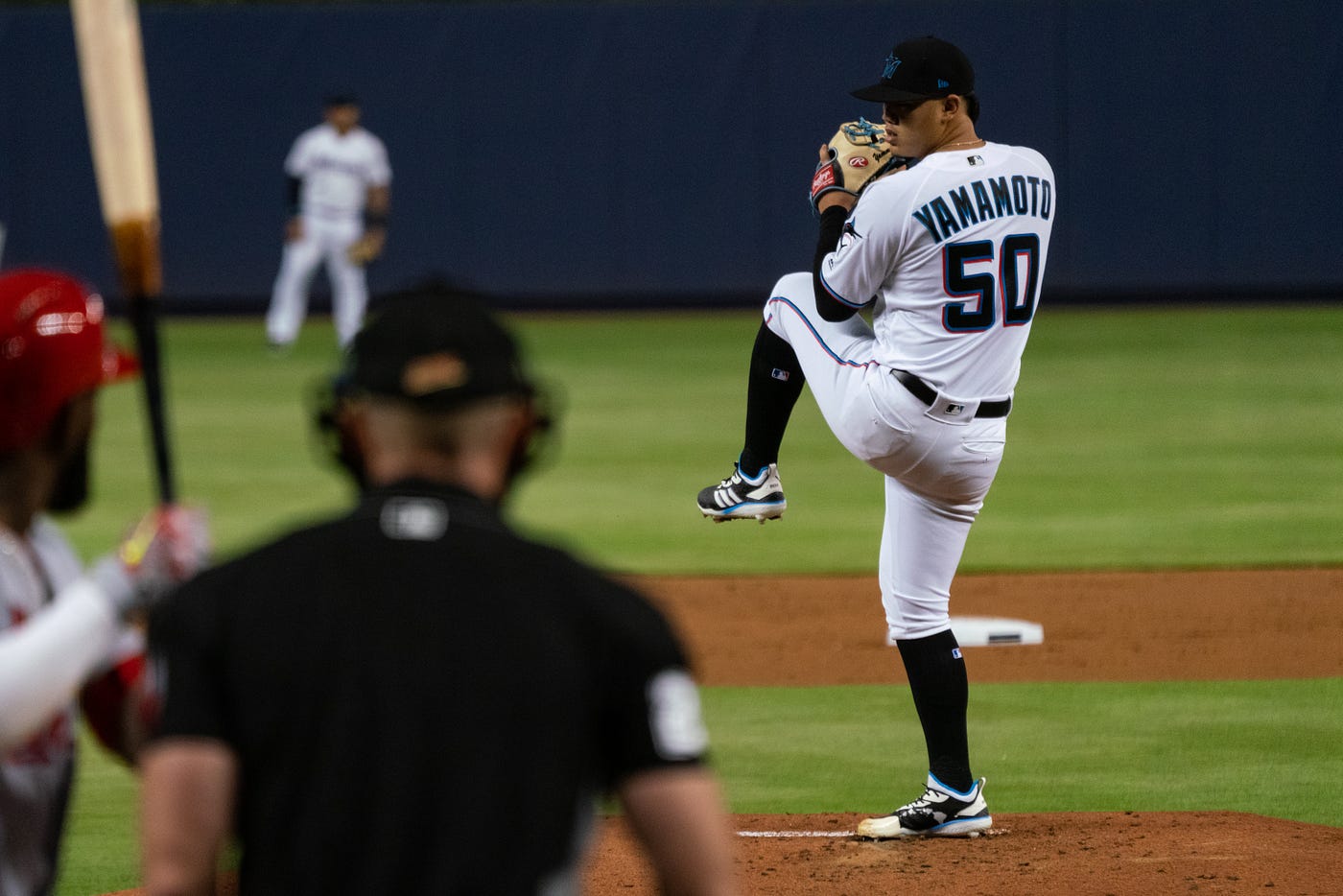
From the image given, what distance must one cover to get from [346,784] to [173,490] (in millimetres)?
742

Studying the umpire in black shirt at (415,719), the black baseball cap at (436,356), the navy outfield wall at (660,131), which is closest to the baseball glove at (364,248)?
the navy outfield wall at (660,131)

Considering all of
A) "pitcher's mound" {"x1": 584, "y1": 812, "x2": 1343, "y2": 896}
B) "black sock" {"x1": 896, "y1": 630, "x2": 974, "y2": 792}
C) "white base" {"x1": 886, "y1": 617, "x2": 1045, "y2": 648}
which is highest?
"black sock" {"x1": 896, "y1": 630, "x2": 974, "y2": 792}

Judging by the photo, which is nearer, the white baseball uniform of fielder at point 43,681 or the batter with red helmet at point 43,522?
the white baseball uniform of fielder at point 43,681

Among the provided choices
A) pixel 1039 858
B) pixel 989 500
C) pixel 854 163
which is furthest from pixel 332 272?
pixel 1039 858

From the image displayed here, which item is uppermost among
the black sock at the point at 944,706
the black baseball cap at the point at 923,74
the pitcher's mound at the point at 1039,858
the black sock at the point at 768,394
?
the black baseball cap at the point at 923,74

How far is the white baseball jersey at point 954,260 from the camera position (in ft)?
16.5

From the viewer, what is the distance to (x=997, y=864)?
502 cm

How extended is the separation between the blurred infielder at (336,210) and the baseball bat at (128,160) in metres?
17.0

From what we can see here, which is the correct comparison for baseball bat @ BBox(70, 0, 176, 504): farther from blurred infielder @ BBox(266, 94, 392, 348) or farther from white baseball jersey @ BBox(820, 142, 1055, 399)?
blurred infielder @ BBox(266, 94, 392, 348)

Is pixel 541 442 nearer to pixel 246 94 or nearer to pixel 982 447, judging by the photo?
pixel 982 447

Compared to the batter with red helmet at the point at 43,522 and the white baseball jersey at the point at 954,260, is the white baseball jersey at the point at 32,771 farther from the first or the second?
the white baseball jersey at the point at 954,260

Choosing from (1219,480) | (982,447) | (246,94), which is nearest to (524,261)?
(246,94)

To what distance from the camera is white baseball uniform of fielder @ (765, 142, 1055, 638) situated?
5.05 meters

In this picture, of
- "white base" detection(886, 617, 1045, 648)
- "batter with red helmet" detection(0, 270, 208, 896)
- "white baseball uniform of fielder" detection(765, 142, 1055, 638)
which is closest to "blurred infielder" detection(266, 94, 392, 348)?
"white base" detection(886, 617, 1045, 648)
